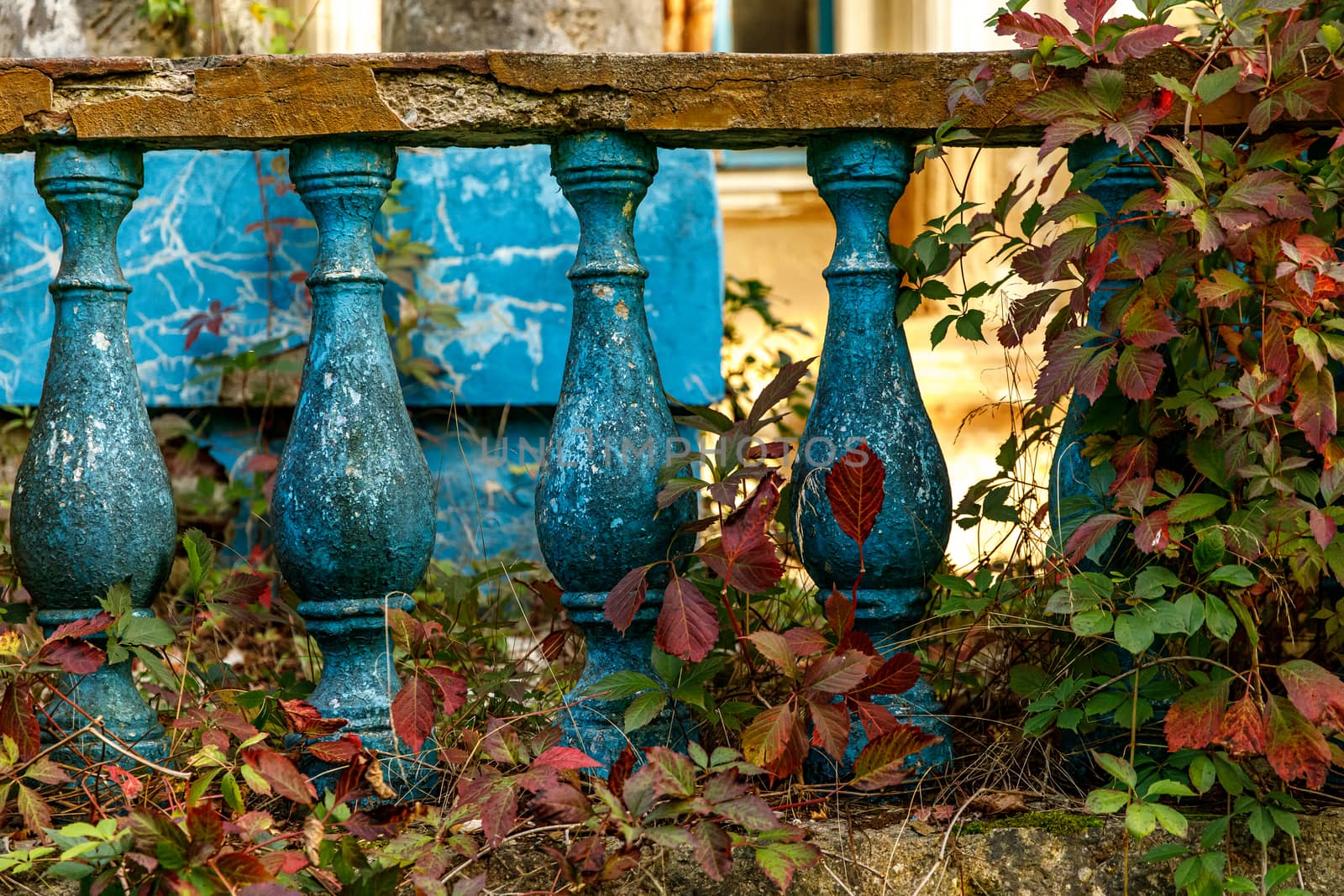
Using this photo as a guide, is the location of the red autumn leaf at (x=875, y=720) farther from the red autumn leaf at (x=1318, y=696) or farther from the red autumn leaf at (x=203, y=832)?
the red autumn leaf at (x=203, y=832)

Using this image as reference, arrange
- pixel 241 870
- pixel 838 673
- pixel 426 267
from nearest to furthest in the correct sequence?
pixel 241 870, pixel 838 673, pixel 426 267

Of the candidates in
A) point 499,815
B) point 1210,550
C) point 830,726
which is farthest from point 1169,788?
point 499,815

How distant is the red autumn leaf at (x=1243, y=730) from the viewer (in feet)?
4.74

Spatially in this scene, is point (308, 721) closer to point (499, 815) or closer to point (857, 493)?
point (499, 815)

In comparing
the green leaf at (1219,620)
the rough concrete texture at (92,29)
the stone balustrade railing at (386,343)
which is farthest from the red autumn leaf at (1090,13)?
the rough concrete texture at (92,29)

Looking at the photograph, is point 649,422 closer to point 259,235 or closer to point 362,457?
point 362,457

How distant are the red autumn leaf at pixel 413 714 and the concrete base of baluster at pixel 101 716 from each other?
366 mm

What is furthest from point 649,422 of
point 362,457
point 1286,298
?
point 1286,298

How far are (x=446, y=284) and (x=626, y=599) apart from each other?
2047mm

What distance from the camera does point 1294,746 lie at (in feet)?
4.70

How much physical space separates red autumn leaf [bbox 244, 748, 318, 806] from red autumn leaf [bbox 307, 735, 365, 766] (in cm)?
10

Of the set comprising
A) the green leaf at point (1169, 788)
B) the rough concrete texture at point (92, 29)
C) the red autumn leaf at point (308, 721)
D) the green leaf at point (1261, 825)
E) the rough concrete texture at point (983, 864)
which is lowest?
the rough concrete texture at point (983, 864)

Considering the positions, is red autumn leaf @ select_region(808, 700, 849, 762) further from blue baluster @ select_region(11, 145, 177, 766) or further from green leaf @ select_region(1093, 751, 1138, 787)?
blue baluster @ select_region(11, 145, 177, 766)

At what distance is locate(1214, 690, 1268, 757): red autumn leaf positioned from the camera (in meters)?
1.44
